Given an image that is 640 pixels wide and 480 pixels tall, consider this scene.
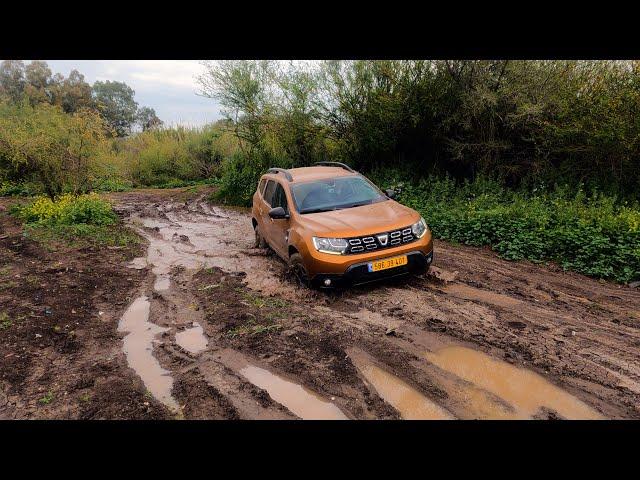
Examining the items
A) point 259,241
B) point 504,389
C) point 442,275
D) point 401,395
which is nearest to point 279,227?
point 259,241

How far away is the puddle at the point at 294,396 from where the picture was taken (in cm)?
375

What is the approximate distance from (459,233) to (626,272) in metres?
3.29

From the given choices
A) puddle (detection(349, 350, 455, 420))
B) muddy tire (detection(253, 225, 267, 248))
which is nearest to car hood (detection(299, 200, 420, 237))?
puddle (detection(349, 350, 455, 420))

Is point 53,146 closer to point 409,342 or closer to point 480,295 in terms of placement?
point 409,342

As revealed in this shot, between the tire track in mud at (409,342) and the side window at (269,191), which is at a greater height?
the side window at (269,191)

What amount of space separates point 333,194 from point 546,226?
4.29 metres

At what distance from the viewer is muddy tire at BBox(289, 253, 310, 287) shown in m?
6.57

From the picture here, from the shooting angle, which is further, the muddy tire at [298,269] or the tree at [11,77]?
the tree at [11,77]

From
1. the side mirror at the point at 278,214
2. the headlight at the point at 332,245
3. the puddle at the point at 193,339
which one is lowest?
the puddle at the point at 193,339

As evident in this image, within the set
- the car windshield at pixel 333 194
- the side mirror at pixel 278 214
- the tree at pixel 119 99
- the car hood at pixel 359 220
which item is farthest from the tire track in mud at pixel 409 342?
the tree at pixel 119 99

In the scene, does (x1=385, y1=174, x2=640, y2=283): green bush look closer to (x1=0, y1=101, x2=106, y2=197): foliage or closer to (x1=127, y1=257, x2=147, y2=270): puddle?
(x1=127, y1=257, x2=147, y2=270): puddle

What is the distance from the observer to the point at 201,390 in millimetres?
4168

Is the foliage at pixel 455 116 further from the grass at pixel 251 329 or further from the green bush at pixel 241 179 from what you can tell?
the grass at pixel 251 329

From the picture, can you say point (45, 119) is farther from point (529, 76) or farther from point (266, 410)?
point (529, 76)
